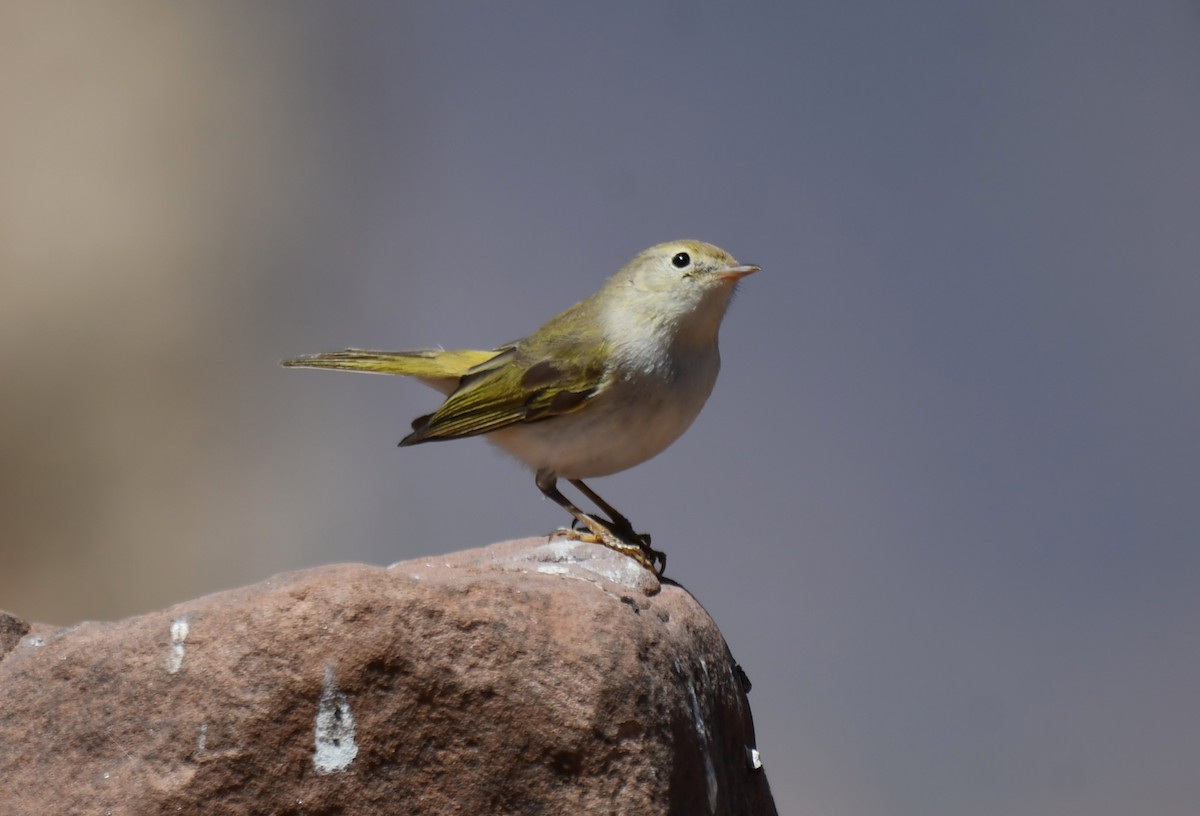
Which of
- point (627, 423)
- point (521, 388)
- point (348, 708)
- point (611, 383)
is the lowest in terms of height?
point (348, 708)

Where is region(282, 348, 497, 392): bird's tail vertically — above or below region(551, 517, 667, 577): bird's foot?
above

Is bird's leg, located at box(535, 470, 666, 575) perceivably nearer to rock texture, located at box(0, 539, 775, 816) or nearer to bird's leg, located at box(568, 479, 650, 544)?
bird's leg, located at box(568, 479, 650, 544)

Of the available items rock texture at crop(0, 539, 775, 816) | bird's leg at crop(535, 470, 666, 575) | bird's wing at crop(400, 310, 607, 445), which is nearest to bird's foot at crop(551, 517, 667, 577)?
bird's leg at crop(535, 470, 666, 575)

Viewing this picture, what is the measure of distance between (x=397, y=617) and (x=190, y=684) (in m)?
0.64

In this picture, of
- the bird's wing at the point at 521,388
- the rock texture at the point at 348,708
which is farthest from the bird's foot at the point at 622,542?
the rock texture at the point at 348,708

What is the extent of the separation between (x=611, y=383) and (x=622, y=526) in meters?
0.76

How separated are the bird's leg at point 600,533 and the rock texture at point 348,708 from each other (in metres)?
1.19

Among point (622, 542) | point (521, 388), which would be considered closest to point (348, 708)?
point (622, 542)

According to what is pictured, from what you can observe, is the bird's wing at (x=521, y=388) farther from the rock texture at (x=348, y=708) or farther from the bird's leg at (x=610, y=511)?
the rock texture at (x=348, y=708)

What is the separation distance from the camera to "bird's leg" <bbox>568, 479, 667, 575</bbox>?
566 centimetres

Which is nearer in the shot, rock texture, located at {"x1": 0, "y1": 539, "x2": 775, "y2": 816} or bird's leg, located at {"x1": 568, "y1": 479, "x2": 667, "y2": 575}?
rock texture, located at {"x1": 0, "y1": 539, "x2": 775, "y2": 816}

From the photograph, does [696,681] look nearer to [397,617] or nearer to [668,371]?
[397,617]

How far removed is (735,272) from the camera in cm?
595

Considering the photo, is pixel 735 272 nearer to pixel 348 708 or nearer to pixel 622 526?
pixel 622 526
